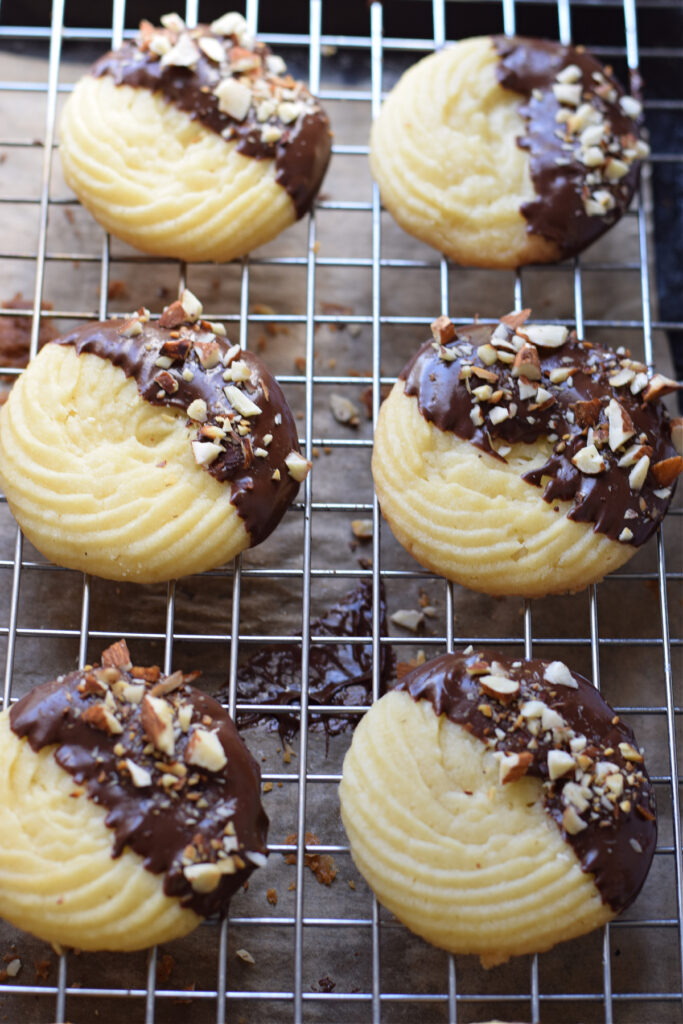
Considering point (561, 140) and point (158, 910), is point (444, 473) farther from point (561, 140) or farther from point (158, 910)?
point (158, 910)

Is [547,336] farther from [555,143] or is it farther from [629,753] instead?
[629,753]

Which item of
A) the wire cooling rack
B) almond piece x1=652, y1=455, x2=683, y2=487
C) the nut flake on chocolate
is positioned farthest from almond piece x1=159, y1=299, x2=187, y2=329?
almond piece x1=652, y1=455, x2=683, y2=487

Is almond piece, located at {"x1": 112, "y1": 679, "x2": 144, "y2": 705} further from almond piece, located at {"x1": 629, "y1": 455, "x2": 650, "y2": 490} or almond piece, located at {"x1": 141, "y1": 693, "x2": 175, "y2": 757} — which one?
almond piece, located at {"x1": 629, "y1": 455, "x2": 650, "y2": 490}

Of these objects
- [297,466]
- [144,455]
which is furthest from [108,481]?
[297,466]

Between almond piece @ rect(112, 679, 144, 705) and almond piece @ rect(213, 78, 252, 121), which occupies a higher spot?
almond piece @ rect(213, 78, 252, 121)

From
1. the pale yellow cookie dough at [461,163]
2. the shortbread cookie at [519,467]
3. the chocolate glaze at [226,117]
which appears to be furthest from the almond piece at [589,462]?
the chocolate glaze at [226,117]

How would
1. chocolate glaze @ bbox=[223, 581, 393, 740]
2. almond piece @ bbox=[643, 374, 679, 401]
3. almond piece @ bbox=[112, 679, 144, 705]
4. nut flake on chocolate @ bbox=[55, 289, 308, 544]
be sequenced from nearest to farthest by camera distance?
1. almond piece @ bbox=[112, 679, 144, 705]
2. nut flake on chocolate @ bbox=[55, 289, 308, 544]
3. almond piece @ bbox=[643, 374, 679, 401]
4. chocolate glaze @ bbox=[223, 581, 393, 740]

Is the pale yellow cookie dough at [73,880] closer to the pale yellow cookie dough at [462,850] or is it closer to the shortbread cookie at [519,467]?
the pale yellow cookie dough at [462,850]
